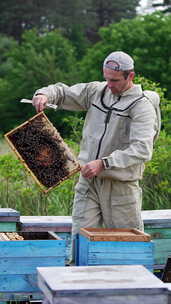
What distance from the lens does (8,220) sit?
20.2ft

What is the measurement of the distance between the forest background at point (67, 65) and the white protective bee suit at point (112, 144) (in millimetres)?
2964

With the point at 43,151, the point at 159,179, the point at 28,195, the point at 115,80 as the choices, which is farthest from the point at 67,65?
the point at 115,80

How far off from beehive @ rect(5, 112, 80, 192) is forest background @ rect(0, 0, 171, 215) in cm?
306

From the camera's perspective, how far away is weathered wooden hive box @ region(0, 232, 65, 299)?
4.95m

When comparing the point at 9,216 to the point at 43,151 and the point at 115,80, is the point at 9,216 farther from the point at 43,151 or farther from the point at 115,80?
the point at 115,80

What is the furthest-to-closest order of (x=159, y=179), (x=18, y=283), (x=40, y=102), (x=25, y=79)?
1. (x=25, y=79)
2. (x=159, y=179)
3. (x=40, y=102)
4. (x=18, y=283)

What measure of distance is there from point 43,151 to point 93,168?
0.54 m

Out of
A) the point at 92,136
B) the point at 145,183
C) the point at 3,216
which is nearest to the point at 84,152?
the point at 92,136

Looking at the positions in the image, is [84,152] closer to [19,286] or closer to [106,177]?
[106,177]

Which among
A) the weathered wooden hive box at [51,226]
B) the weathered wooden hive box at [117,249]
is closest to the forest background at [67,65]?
the weathered wooden hive box at [51,226]

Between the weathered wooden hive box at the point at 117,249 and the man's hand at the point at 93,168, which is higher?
the man's hand at the point at 93,168

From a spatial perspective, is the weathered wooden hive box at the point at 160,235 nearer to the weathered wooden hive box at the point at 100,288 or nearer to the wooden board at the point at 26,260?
the wooden board at the point at 26,260


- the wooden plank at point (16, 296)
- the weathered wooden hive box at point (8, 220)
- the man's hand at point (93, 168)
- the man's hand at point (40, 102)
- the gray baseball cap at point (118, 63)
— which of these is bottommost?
the wooden plank at point (16, 296)

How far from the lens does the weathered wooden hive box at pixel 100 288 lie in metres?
3.72
